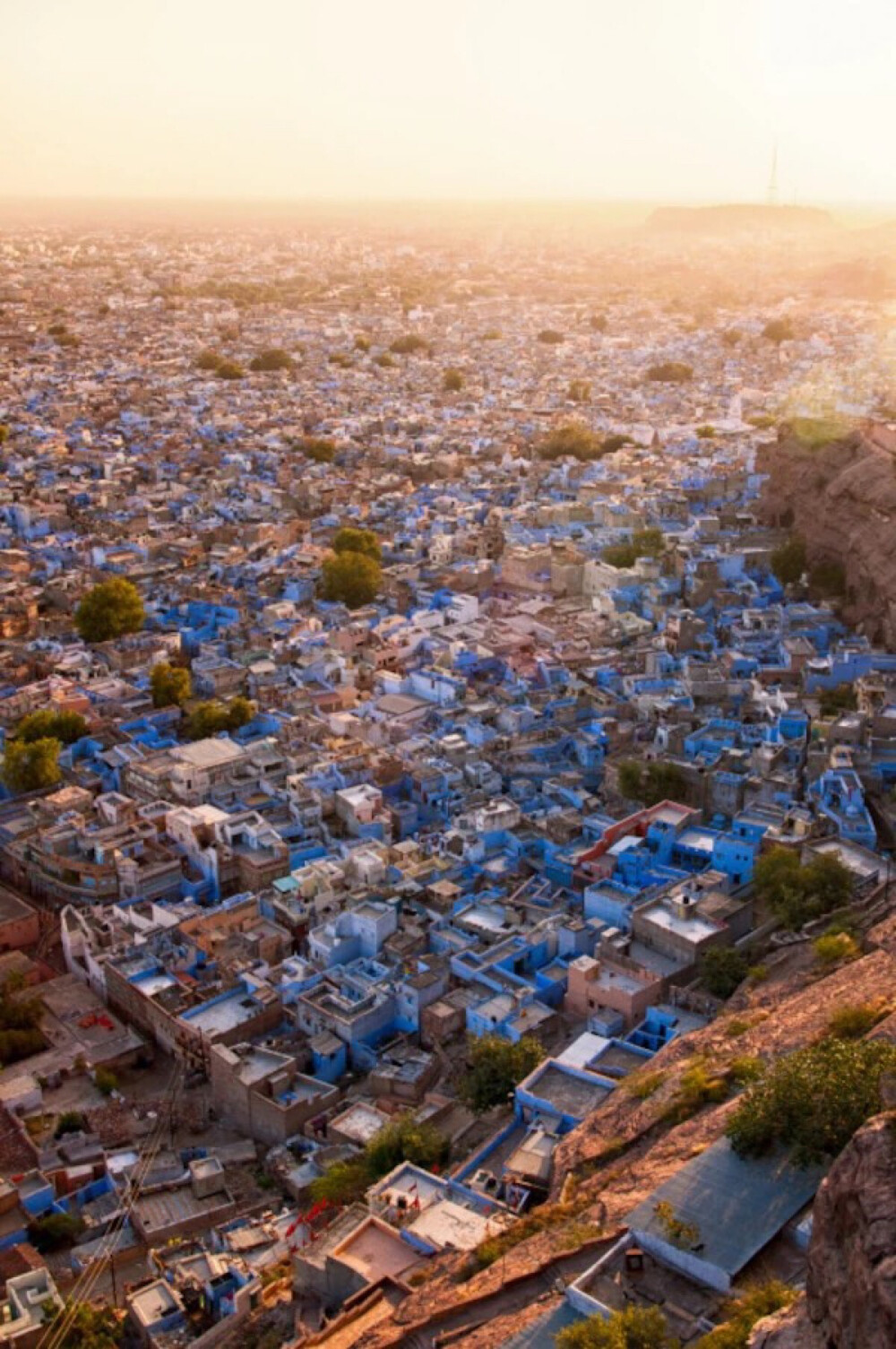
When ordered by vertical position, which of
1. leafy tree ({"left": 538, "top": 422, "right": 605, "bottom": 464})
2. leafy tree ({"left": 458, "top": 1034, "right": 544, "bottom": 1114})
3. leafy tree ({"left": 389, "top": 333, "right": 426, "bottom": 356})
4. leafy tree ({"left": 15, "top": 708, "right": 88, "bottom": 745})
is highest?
leafy tree ({"left": 389, "top": 333, "right": 426, "bottom": 356})

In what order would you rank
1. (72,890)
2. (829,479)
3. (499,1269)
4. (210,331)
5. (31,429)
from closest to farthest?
(499,1269)
(72,890)
(829,479)
(31,429)
(210,331)

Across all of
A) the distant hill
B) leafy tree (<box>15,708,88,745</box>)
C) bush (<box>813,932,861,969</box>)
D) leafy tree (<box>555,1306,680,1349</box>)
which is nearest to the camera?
leafy tree (<box>555,1306,680,1349</box>)

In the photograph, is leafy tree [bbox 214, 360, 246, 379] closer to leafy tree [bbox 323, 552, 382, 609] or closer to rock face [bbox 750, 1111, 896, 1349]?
leafy tree [bbox 323, 552, 382, 609]

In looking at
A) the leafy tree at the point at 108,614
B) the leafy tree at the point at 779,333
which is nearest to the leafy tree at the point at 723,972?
the leafy tree at the point at 108,614

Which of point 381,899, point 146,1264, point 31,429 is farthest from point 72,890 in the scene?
point 31,429

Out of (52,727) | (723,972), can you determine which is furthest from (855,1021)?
(52,727)

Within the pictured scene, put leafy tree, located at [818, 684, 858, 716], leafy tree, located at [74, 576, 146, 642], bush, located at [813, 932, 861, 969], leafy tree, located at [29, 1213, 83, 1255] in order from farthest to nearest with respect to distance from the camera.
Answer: leafy tree, located at [74, 576, 146, 642] → leafy tree, located at [818, 684, 858, 716] → bush, located at [813, 932, 861, 969] → leafy tree, located at [29, 1213, 83, 1255]

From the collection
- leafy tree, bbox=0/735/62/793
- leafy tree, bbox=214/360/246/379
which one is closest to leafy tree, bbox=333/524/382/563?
leafy tree, bbox=0/735/62/793

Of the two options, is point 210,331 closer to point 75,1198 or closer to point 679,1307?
point 75,1198
